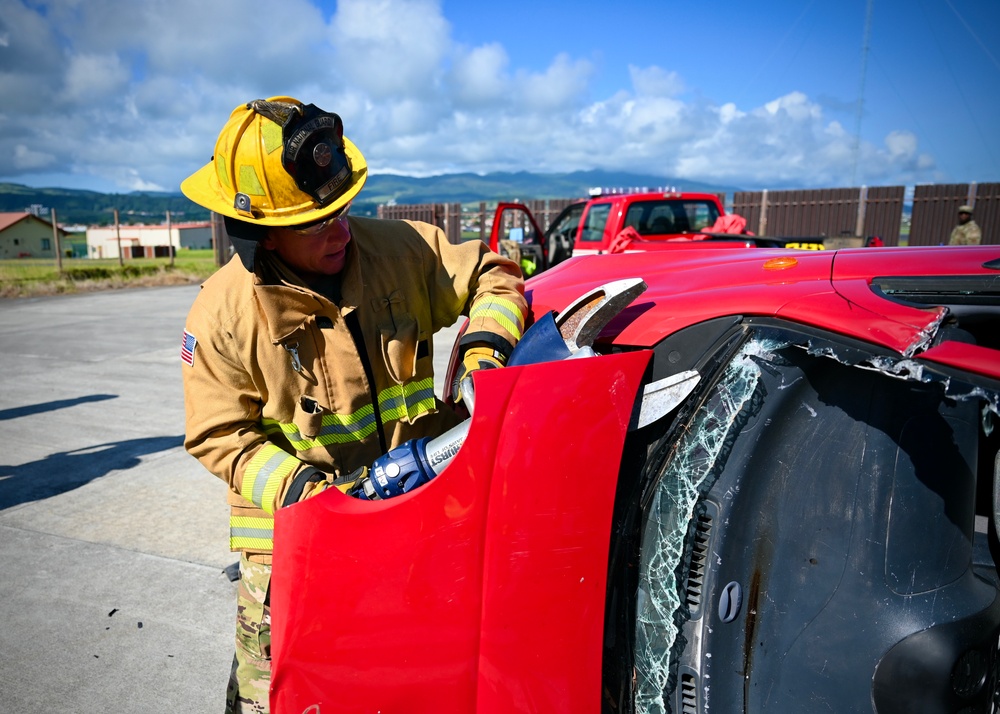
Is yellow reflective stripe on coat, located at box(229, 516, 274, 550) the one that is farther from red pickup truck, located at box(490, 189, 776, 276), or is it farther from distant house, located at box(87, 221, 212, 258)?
distant house, located at box(87, 221, 212, 258)

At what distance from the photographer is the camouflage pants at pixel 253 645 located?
172 cm

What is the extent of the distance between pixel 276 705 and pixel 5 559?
2682 millimetres

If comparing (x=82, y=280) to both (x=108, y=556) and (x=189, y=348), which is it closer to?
(x=108, y=556)

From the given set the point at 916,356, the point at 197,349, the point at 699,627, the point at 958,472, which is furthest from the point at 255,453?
the point at 958,472

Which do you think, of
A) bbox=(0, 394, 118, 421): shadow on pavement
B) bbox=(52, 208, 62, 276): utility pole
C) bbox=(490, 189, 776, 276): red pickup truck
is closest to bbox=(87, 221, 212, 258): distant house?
bbox=(52, 208, 62, 276): utility pole

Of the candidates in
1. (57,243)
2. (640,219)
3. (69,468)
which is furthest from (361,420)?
(57,243)

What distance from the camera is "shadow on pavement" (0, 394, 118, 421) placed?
216 inches

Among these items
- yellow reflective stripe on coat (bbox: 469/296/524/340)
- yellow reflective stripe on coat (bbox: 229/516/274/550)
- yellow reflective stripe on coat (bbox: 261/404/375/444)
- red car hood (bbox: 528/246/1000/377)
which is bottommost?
yellow reflective stripe on coat (bbox: 229/516/274/550)

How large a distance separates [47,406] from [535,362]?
586 cm

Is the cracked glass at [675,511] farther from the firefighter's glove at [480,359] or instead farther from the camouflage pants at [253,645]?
the camouflage pants at [253,645]

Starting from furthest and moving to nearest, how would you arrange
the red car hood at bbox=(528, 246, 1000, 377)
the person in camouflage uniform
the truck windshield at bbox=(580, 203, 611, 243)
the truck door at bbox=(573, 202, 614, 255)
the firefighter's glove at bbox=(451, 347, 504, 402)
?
the person in camouflage uniform
the truck windshield at bbox=(580, 203, 611, 243)
the truck door at bbox=(573, 202, 614, 255)
the firefighter's glove at bbox=(451, 347, 504, 402)
the red car hood at bbox=(528, 246, 1000, 377)

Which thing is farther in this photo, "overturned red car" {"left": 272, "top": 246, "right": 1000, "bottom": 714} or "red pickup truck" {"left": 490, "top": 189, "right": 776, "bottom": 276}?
"red pickup truck" {"left": 490, "top": 189, "right": 776, "bottom": 276}

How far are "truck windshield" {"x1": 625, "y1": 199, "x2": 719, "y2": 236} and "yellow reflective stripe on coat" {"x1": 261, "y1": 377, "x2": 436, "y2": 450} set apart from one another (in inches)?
267

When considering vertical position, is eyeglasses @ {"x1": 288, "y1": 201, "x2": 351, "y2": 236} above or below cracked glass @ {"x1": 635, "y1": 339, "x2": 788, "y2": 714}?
above
